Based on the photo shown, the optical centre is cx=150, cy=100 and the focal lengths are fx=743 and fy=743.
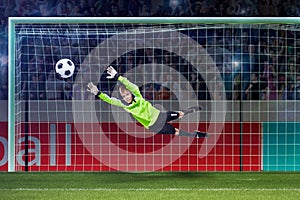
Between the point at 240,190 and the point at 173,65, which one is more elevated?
the point at 173,65

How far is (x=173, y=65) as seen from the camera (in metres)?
9.75

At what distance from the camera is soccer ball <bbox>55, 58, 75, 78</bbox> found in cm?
862

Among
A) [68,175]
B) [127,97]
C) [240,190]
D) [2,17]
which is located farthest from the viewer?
[2,17]

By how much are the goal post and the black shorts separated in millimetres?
190

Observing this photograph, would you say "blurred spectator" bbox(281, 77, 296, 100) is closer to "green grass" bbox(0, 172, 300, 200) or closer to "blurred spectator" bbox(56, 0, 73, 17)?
"green grass" bbox(0, 172, 300, 200)

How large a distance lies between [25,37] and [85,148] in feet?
5.31

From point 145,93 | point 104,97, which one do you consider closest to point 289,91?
point 145,93

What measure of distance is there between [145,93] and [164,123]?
0.84 meters

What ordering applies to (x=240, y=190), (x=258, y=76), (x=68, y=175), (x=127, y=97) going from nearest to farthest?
1. (x=240, y=190)
2. (x=68, y=175)
3. (x=127, y=97)
4. (x=258, y=76)

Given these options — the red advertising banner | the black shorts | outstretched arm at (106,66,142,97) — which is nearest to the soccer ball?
outstretched arm at (106,66,142,97)

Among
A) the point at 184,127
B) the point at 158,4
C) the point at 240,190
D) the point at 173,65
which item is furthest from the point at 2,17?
the point at 240,190

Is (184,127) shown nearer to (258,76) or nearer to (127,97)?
(127,97)

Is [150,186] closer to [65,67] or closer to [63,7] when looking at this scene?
[65,67]

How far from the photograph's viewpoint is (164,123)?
880 cm
